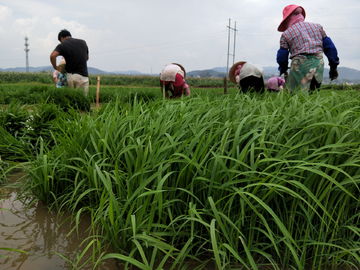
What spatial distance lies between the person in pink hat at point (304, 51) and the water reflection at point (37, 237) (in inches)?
134

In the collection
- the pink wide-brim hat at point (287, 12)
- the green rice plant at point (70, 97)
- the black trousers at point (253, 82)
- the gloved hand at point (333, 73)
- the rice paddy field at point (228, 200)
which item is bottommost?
the rice paddy field at point (228, 200)

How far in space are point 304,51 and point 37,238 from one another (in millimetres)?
3919

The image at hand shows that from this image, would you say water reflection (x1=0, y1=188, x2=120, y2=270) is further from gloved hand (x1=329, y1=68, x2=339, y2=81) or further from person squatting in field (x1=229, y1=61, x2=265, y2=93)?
gloved hand (x1=329, y1=68, x2=339, y2=81)

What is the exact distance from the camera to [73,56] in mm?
5426

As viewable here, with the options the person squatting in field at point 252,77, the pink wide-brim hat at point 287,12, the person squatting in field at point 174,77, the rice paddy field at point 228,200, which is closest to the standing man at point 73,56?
the person squatting in field at point 174,77

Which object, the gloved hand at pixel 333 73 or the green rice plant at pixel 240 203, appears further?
the gloved hand at pixel 333 73

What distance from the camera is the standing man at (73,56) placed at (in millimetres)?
5332

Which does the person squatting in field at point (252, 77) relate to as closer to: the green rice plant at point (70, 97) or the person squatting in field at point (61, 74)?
the green rice plant at point (70, 97)

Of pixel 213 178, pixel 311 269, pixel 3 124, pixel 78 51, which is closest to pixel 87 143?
pixel 213 178

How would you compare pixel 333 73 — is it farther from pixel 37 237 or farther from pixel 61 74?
pixel 61 74

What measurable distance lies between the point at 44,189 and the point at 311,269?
1.60 m

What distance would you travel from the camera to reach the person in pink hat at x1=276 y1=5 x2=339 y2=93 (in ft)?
12.8

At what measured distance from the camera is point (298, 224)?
4.54 feet

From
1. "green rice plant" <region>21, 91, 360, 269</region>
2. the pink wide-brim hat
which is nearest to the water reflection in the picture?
"green rice plant" <region>21, 91, 360, 269</region>
